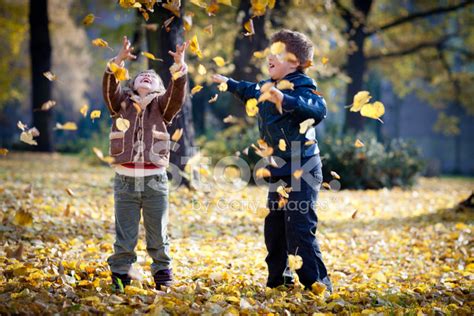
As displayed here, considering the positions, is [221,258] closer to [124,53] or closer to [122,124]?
[122,124]

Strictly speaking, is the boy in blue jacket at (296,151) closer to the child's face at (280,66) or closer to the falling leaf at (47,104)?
the child's face at (280,66)

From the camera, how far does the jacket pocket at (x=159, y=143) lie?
3416mm

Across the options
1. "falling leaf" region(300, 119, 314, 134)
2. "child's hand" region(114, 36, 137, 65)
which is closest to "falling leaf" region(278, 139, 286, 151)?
"falling leaf" region(300, 119, 314, 134)

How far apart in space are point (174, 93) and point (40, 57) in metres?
16.3

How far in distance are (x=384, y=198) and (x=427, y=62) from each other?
36.7 feet

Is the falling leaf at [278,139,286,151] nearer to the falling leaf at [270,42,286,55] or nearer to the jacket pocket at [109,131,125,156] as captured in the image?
the falling leaf at [270,42,286,55]

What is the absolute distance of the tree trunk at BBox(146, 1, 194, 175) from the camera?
279 inches

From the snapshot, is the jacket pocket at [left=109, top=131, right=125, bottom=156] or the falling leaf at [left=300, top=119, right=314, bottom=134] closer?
the falling leaf at [left=300, top=119, right=314, bottom=134]

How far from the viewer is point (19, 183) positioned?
335 inches

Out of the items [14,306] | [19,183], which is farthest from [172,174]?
[14,306]

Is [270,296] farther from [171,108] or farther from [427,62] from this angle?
[427,62]

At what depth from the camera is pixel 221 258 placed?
471 centimetres

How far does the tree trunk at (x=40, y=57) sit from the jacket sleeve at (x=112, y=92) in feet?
50.2

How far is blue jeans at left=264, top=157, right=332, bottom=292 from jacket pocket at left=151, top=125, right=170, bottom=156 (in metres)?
0.75
